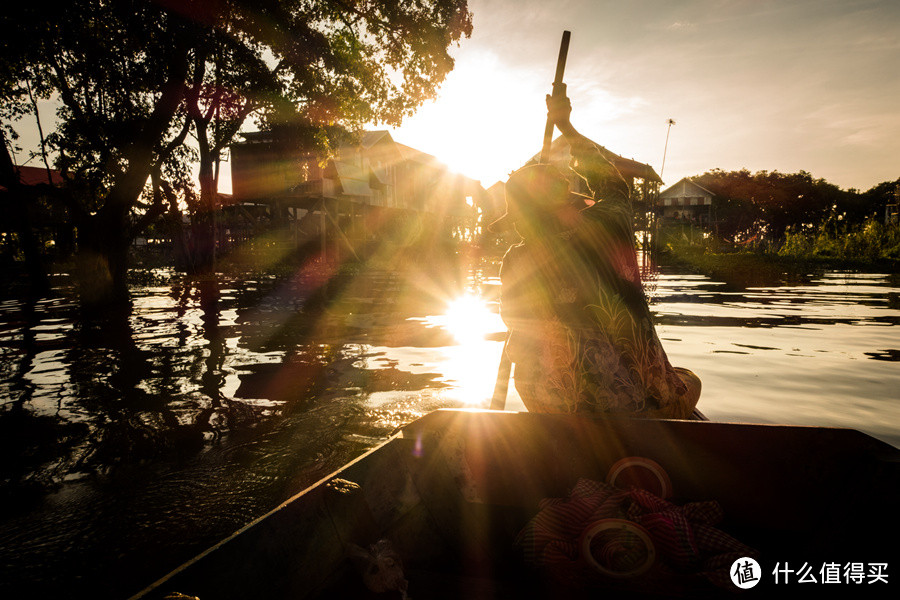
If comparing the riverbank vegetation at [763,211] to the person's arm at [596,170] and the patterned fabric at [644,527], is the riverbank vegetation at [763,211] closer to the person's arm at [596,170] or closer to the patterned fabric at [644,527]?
the person's arm at [596,170]

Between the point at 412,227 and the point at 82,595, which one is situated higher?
the point at 412,227

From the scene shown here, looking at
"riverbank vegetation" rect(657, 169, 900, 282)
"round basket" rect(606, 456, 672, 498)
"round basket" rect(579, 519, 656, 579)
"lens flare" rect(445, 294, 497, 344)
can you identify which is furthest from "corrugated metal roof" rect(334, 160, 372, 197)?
"round basket" rect(579, 519, 656, 579)

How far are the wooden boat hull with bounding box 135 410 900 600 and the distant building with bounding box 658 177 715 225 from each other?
61.3 meters

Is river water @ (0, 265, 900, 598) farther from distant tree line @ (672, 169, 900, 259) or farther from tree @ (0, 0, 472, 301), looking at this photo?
distant tree line @ (672, 169, 900, 259)

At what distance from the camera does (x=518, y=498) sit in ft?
7.24

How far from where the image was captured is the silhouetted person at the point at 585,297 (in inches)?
96.3

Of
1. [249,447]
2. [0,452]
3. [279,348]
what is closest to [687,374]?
[249,447]

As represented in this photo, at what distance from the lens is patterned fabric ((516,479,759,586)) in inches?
68.7

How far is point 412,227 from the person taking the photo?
31453 millimetres

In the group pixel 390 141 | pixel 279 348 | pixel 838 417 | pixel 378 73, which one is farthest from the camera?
pixel 390 141

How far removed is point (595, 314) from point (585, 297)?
98mm

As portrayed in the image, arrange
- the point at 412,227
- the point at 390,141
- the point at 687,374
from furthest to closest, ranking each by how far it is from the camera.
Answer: the point at 390,141 < the point at 412,227 < the point at 687,374

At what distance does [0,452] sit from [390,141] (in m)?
34.8

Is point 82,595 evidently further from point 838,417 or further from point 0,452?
point 838,417
